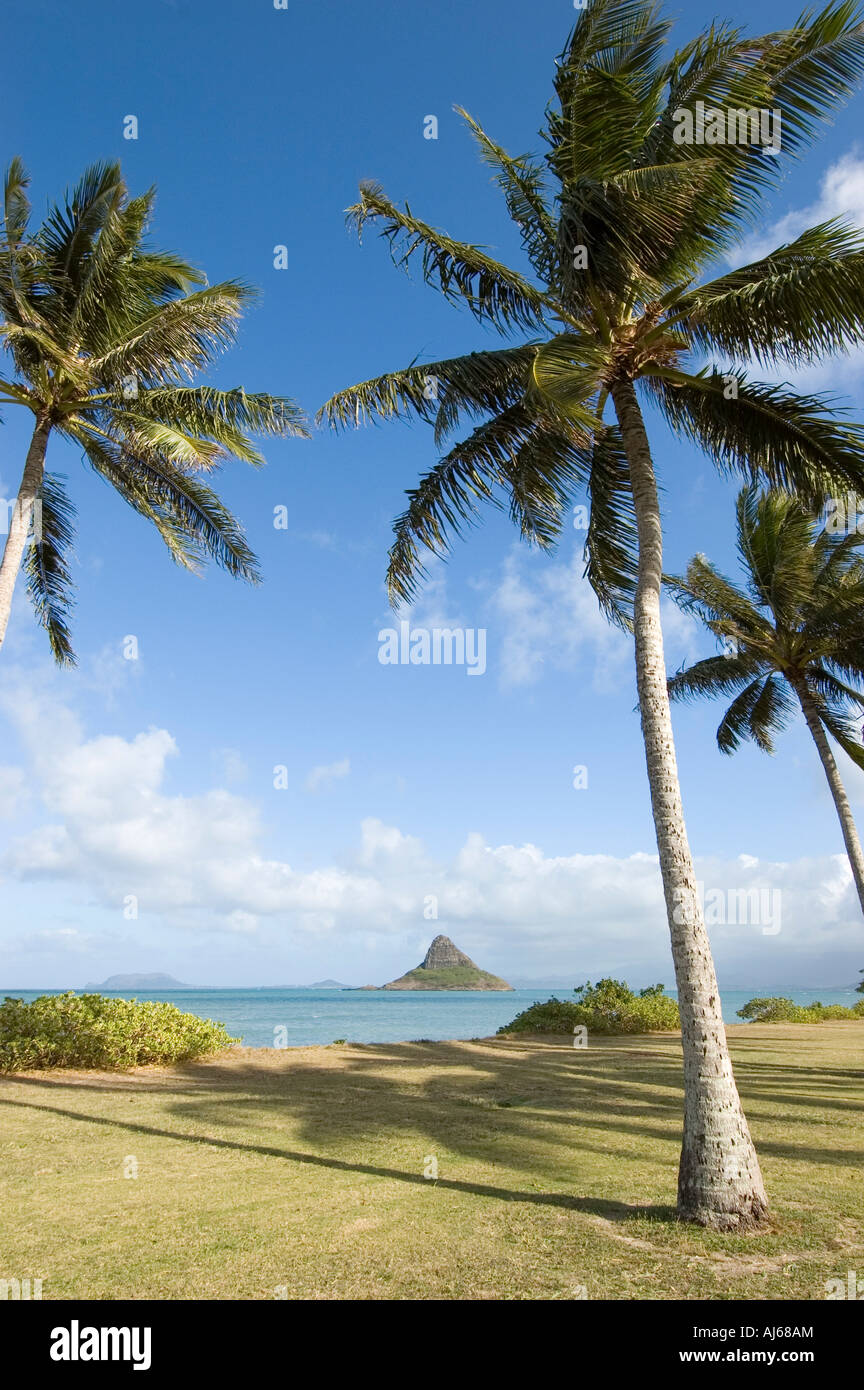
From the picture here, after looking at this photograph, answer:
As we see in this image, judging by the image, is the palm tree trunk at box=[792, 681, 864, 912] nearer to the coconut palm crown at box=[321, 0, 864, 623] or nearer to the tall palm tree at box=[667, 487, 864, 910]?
the tall palm tree at box=[667, 487, 864, 910]

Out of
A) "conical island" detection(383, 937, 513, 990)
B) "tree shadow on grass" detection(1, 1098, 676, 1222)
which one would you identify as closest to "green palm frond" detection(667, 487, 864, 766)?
Result: "tree shadow on grass" detection(1, 1098, 676, 1222)

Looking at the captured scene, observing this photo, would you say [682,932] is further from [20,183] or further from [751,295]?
[20,183]

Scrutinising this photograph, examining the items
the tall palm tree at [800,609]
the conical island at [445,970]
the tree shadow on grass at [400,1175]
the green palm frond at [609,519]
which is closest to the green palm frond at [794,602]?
the tall palm tree at [800,609]

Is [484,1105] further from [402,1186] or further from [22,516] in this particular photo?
[22,516]

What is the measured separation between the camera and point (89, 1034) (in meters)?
14.3

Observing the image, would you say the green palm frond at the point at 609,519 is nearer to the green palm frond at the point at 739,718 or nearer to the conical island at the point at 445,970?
the green palm frond at the point at 739,718

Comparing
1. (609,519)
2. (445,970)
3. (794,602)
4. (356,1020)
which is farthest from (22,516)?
(445,970)

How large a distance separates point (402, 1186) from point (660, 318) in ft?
31.0

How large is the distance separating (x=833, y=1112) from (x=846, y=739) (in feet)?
30.1

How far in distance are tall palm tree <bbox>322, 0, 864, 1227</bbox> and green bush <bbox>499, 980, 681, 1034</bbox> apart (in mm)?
17512

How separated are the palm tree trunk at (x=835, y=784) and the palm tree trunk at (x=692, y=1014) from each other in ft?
33.0

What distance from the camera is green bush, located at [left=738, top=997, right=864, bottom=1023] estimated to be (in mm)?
29828

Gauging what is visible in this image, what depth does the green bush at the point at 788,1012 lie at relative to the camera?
29.8 meters
